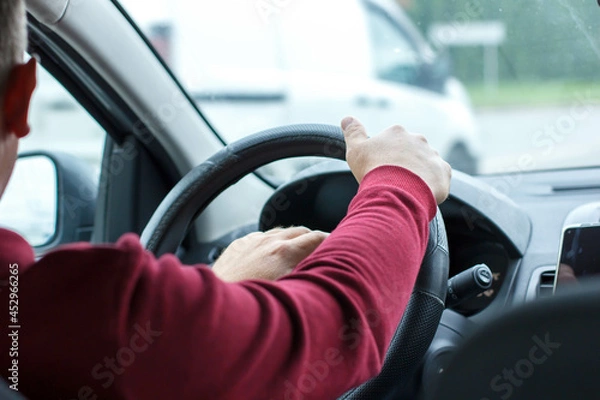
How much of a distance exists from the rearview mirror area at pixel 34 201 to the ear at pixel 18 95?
5.15ft

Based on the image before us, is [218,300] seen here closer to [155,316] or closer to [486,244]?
[155,316]

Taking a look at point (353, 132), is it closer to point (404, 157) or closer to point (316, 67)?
point (404, 157)

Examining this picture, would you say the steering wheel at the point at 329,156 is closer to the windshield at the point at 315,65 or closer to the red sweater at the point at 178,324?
the red sweater at the point at 178,324

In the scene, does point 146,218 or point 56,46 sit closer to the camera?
point 56,46

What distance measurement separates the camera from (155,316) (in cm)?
80

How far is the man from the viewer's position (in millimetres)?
808

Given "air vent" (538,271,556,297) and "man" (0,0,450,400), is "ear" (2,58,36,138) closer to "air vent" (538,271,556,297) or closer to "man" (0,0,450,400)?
"man" (0,0,450,400)

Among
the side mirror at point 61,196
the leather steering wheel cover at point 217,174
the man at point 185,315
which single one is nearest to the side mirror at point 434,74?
the side mirror at point 61,196

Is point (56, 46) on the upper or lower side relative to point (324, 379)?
upper

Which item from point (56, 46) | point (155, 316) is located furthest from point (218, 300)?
point (56, 46)

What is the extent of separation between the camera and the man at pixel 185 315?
0.81 meters

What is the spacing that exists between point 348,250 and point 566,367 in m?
0.27

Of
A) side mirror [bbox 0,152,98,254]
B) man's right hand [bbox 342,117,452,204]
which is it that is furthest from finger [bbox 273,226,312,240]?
side mirror [bbox 0,152,98,254]

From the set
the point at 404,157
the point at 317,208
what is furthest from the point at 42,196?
the point at 404,157
